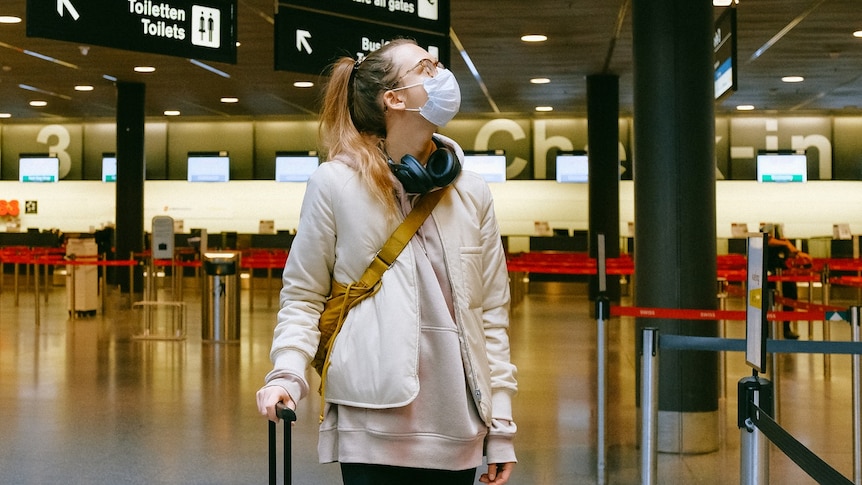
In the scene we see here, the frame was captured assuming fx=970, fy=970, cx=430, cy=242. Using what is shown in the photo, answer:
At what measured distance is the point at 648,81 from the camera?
7.36 metres

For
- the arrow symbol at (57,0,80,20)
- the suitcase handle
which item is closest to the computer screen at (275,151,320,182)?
the arrow symbol at (57,0,80,20)

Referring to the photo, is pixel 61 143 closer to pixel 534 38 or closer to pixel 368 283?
pixel 534 38

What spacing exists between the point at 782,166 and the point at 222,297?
18442 millimetres

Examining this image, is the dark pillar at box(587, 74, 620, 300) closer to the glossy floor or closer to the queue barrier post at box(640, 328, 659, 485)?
the glossy floor

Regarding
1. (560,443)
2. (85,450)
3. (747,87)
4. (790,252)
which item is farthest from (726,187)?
(85,450)

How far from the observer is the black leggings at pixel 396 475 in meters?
2.30

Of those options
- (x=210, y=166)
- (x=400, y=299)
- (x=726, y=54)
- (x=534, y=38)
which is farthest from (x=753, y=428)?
(x=210, y=166)

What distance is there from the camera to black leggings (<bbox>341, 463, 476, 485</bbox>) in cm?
230

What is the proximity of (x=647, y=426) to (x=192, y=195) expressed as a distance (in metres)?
25.4

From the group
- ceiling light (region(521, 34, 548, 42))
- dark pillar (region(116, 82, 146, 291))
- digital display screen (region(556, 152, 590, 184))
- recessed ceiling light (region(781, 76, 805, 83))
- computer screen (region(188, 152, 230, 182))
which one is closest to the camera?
ceiling light (region(521, 34, 548, 42))

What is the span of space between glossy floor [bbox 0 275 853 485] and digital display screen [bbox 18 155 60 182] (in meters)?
16.4

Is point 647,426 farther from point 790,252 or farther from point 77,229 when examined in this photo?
point 77,229

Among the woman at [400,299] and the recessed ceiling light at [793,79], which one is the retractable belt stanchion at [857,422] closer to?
the woman at [400,299]

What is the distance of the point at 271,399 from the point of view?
217 cm
